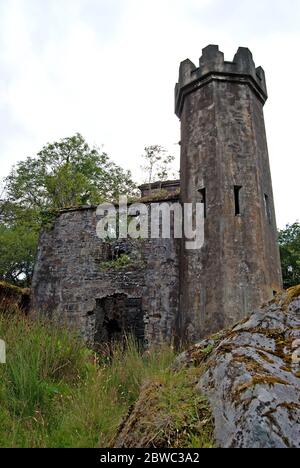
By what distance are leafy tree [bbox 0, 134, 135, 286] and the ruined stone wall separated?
6.81 metres

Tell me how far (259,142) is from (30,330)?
8302 mm

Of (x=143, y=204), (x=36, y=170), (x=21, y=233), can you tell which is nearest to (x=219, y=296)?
(x=143, y=204)

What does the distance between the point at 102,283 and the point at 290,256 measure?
41.7 feet

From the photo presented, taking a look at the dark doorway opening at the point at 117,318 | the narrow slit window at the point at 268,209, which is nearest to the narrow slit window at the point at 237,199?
the narrow slit window at the point at 268,209

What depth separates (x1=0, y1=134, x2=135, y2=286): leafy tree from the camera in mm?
21297

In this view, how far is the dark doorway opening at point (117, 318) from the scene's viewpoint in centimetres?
1150

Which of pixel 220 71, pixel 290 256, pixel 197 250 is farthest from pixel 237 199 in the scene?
pixel 290 256

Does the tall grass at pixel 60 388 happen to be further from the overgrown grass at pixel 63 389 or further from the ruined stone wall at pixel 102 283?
A: the ruined stone wall at pixel 102 283

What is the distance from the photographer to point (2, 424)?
400 cm

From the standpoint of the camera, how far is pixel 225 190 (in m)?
10.9

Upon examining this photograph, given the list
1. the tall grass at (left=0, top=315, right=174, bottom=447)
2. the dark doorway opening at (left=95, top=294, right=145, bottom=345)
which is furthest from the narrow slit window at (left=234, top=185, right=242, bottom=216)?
the tall grass at (left=0, top=315, right=174, bottom=447)

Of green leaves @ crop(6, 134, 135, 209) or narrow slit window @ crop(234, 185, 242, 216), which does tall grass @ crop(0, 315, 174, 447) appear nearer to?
narrow slit window @ crop(234, 185, 242, 216)

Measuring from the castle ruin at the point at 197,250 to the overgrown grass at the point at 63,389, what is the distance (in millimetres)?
4466

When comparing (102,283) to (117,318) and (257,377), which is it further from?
(257,377)
